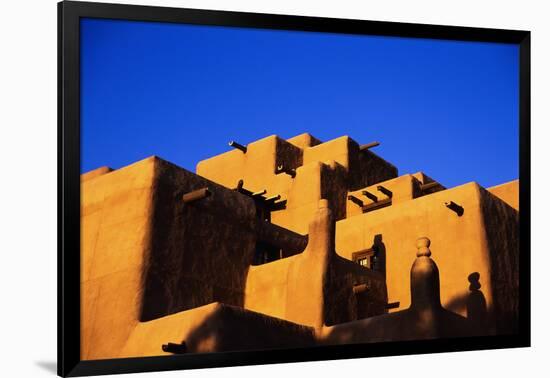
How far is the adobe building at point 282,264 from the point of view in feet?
52.2

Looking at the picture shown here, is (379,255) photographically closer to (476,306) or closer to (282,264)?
(282,264)

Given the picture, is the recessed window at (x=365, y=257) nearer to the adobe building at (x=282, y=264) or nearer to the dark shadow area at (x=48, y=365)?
the adobe building at (x=282, y=264)

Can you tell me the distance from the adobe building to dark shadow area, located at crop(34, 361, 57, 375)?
1.78 feet

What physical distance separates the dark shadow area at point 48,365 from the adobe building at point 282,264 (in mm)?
541

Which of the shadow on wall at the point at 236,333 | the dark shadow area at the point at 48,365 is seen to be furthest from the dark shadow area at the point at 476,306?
the dark shadow area at the point at 48,365

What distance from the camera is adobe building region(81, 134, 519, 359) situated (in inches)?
627

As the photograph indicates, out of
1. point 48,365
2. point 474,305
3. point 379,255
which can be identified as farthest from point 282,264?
point 48,365

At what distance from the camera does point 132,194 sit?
56.3 feet

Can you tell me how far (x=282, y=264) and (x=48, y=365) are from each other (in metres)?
5.63

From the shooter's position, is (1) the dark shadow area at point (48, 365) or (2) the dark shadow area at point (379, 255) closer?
(1) the dark shadow area at point (48, 365)

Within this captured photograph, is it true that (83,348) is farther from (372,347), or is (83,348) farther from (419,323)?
(419,323)

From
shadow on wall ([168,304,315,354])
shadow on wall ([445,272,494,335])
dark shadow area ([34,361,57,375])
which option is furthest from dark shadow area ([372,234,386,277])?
dark shadow area ([34,361,57,375])

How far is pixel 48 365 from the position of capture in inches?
572

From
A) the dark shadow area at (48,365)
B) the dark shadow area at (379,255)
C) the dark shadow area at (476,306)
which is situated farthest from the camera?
the dark shadow area at (379,255)
